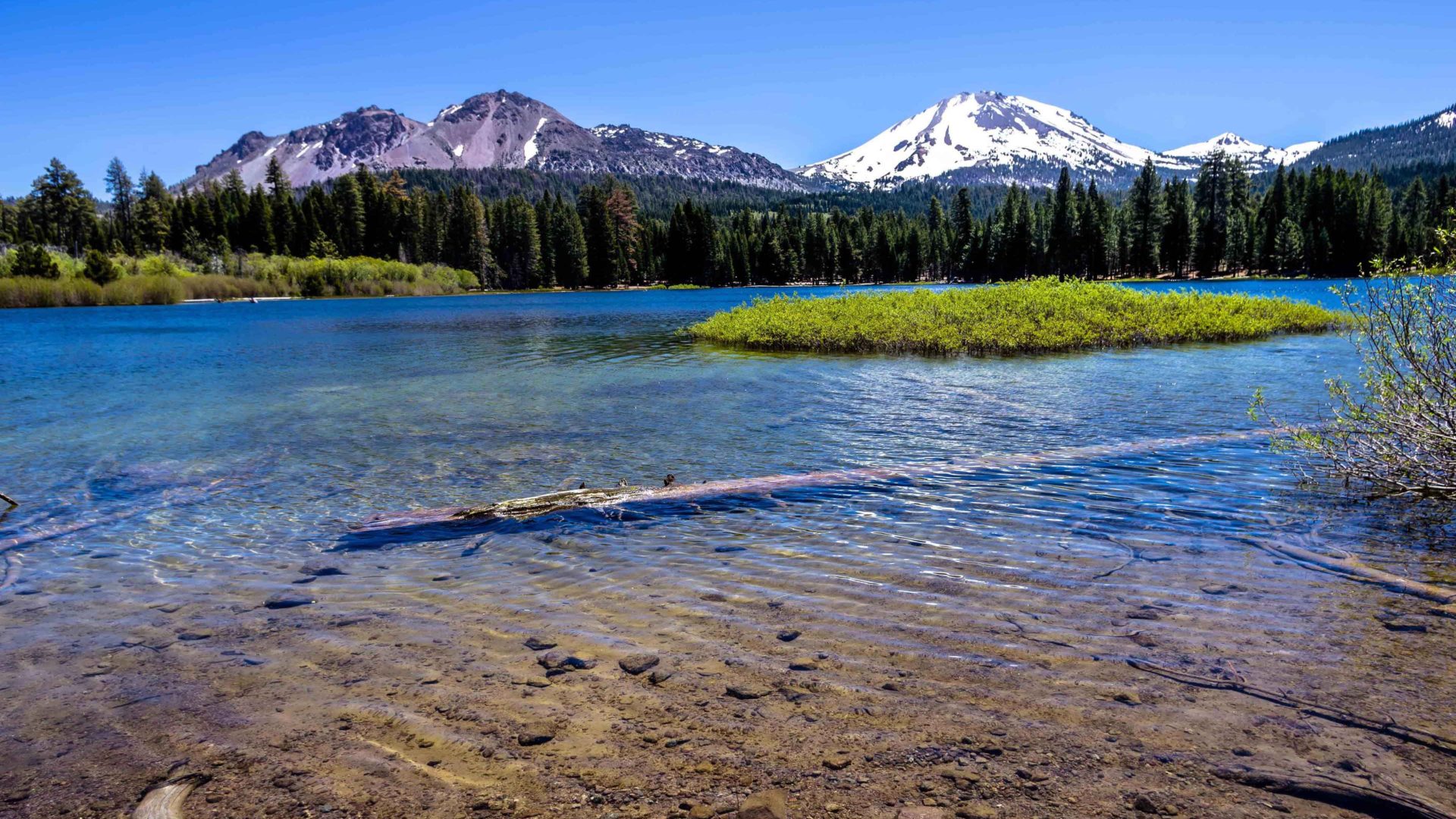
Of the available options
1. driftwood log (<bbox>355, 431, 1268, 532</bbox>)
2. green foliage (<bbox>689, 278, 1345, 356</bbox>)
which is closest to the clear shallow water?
driftwood log (<bbox>355, 431, 1268, 532</bbox>)

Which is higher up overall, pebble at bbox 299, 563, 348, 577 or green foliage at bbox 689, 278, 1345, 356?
green foliage at bbox 689, 278, 1345, 356

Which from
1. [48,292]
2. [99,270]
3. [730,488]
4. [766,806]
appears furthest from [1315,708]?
[99,270]

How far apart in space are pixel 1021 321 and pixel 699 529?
25.1 metres

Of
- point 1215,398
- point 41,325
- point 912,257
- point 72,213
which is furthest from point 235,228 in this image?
point 1215,398

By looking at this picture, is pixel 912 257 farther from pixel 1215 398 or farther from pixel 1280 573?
pixel 1280 573

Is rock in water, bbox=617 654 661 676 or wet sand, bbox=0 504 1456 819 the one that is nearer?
wet sand, bbox=0 504 1456 819

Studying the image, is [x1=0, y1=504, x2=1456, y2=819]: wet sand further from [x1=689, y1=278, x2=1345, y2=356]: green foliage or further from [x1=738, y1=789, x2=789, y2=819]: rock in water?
[x1=689, y1=278, x2=1345, y2=356]: green foliage

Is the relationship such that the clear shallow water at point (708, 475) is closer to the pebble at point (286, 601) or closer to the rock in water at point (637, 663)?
the pebble at point (286, 601)

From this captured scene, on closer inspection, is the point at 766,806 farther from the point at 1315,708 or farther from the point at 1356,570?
the point at 1356,570

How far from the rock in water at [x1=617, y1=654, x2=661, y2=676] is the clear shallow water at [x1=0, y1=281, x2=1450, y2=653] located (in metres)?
1.40

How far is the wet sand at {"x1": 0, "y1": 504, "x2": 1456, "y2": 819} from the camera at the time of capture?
4059 millimetres

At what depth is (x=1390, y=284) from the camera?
877 cm

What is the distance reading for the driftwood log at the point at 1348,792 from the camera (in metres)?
3.62

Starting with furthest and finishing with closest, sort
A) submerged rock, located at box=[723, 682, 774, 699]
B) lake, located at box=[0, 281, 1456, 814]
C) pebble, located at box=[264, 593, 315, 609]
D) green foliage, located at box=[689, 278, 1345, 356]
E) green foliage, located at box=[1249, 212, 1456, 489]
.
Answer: green foliage, located at box=[689, 278, 1345, 356] < green foliage, located at box=[1249, 212, 1456, 489] < pebble, located at box=[264, 593, 315, 609] < lake, located at box=[0, 281, 1456, 814] < submerged rock, located at box=[723, 682, 774, 699]
